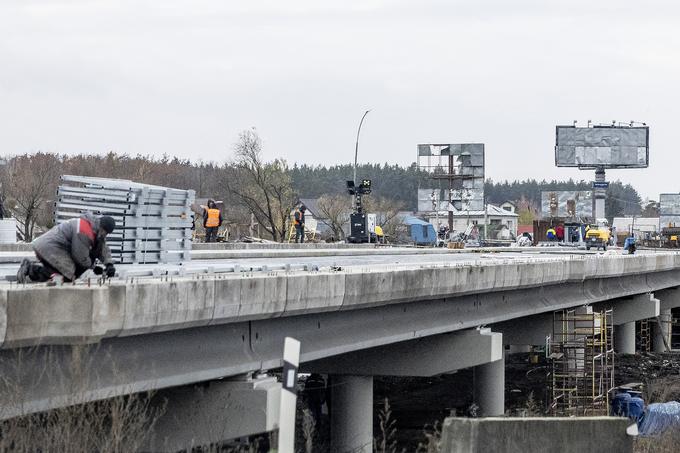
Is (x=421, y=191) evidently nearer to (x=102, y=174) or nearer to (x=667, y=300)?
(x=102, y=174)

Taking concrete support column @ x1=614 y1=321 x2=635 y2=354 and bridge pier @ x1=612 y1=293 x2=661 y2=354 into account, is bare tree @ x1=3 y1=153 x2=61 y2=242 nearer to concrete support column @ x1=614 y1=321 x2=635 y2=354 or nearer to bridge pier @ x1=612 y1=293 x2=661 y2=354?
concrete support column @ x1=614 y1=321 x2=635 y2=354

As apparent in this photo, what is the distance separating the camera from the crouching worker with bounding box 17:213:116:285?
42.1ft

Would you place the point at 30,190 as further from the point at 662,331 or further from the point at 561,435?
the point at 561,435

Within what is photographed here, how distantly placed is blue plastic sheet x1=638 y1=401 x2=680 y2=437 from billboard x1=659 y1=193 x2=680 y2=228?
369 feet

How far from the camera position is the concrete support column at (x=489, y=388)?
3114 centimetres

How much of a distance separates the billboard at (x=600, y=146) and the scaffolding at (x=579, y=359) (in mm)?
66888

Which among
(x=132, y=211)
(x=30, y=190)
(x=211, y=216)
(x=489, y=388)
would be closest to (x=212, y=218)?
(x=211, y=216)

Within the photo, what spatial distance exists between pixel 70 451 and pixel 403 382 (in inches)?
1138

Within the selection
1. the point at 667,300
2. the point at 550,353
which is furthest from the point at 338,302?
the point at 667,300

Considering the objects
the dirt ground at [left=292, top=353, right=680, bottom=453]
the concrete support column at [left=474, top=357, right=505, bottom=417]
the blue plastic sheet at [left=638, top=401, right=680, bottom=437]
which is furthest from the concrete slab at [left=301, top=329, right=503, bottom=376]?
the concrete support column at [left=474, top=357, right=505, bottom=417]

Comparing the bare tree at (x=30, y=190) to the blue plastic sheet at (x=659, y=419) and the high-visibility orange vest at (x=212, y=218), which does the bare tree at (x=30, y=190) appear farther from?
the blue plastic sheet at (x=659, y=419)

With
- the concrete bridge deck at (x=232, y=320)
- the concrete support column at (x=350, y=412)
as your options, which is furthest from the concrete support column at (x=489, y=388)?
the concrete support column at (x=350, y=412)

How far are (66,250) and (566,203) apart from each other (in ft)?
350

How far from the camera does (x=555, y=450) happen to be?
429 inches
